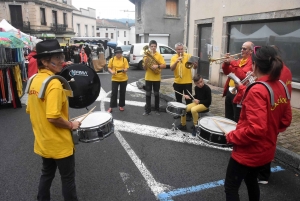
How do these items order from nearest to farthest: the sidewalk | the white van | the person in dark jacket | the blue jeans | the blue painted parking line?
the blue jeans < the blue painted parking line < the sidewalk < the person in dark jacket < the white van

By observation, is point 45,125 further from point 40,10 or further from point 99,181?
point 40,10

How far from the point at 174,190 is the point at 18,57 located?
23.9ft

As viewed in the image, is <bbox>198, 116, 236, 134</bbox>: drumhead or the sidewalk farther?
Answer: the sidewalk

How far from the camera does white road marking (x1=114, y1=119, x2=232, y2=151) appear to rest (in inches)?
192

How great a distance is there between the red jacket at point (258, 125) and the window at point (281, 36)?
189 inches

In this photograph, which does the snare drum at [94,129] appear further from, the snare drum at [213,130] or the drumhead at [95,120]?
the snare drum at [213,130]

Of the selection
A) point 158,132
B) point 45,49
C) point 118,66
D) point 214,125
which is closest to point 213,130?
point 214,125

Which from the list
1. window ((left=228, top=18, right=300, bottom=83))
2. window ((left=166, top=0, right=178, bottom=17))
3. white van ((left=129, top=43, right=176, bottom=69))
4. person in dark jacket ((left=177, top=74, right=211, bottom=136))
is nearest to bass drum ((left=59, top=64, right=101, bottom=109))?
person in dark jacket ((left=177, top=74, right=211, bottom=136))

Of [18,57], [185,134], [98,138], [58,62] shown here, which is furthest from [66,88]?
[18,57]

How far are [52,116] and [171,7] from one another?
23236 millimetres

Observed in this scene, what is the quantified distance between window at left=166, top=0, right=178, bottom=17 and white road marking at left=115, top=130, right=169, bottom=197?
68.5ft

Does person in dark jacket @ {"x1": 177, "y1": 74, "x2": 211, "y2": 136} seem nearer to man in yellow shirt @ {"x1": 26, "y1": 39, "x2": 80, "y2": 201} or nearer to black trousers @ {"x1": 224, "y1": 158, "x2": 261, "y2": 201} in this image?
black trousers @ {"x1": 224, "y1": 158, "x2": 261, "y2": 201}

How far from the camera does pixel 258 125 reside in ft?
6.46

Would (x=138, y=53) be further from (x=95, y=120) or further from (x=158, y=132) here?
(x=95, y=120)
